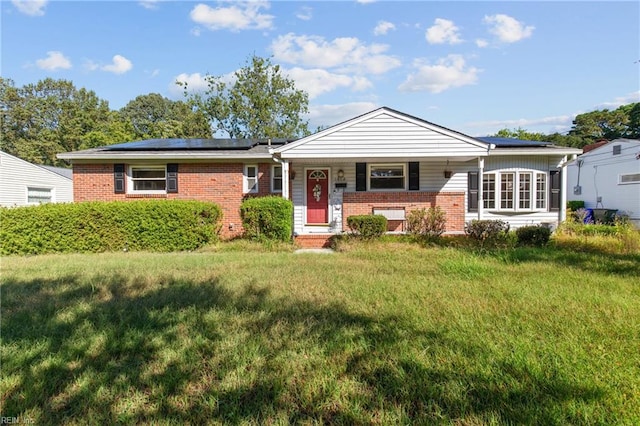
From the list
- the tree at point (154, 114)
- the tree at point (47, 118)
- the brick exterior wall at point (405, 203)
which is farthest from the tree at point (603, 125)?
the tree at point (47, 118)

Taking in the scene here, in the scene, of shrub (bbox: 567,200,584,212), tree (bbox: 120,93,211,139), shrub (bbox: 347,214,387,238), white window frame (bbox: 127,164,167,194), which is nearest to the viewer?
shrub (bbox: 347,214,387,238)

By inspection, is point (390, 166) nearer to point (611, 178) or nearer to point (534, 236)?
point (534, 236)

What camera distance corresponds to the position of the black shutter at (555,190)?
38.3 ft

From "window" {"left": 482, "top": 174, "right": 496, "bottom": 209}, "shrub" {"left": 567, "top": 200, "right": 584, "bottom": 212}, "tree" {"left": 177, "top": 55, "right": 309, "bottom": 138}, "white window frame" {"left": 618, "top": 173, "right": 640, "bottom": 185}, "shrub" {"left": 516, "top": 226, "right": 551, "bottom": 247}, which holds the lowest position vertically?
"shrub" {"left": 516, "top": 226, "right": 551, "bottom": 247}

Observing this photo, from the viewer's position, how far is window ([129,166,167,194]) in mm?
11859

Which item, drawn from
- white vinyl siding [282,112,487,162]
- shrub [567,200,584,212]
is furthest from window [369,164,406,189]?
shrub [567,200,584,212]

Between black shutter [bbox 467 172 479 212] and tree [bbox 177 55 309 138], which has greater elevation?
tree [bbox 177 55 309 138]

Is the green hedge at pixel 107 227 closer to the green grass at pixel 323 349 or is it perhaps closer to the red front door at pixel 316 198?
the green grass at pixel 323 349

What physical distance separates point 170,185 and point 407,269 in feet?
30.3

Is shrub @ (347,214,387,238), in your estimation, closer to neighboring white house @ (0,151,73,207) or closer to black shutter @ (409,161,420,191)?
black shutter @ (409,161,420,191)

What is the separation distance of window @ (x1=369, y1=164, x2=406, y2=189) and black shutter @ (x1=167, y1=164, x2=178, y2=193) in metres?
7.03

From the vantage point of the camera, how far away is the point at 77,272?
586 cm

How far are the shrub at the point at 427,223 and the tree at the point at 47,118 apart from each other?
1624 inches

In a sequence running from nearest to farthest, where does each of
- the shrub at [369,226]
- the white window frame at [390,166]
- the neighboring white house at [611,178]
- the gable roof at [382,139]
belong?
the shrub at [369,226] → the gable roof at [382,139] → the white window frame at [390,166] → the neighboring white house at [611,178]
